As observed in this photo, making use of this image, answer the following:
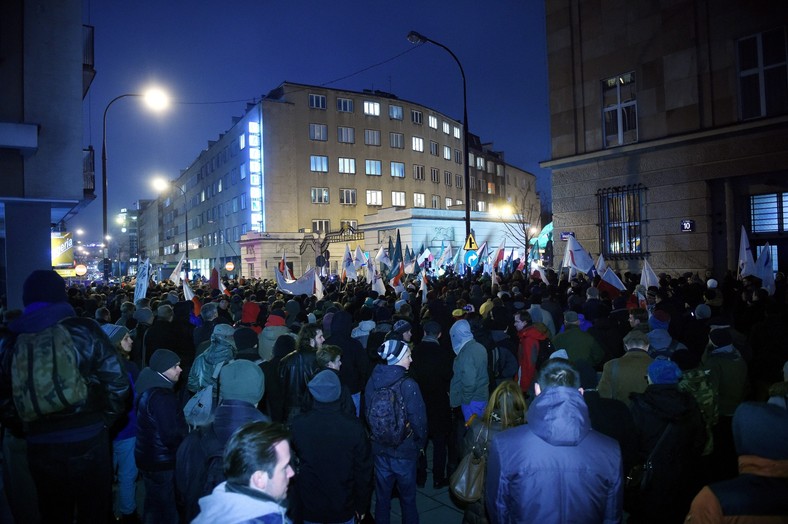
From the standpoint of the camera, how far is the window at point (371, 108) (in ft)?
186

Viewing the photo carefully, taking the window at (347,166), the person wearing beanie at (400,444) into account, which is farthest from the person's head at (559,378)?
the window at (347,166)

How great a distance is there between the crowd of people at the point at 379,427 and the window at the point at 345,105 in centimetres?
5071

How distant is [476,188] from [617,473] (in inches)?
2846

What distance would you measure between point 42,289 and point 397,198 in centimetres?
5560

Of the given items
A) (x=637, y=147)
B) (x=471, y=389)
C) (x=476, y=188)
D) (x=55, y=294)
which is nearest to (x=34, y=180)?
(x=55, y=294)

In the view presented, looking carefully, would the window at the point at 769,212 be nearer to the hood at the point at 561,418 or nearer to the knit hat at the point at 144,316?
the hood at the point at 561,418

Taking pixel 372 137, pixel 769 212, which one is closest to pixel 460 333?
pixel 769 212

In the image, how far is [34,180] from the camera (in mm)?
10586

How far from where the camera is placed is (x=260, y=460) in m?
2.57

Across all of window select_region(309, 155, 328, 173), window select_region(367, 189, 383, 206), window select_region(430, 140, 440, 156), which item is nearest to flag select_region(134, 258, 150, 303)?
window select_region(309, 155, 328, 173)

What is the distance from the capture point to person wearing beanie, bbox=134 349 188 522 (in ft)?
15.3

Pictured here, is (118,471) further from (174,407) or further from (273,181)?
(273,181)

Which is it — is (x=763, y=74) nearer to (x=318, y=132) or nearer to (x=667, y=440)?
(x=667, y=440)

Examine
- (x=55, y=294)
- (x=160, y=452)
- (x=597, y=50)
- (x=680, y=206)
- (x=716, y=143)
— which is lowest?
(x=160, y=452)
